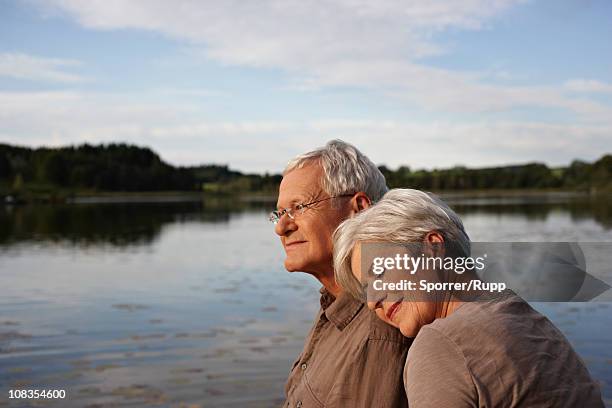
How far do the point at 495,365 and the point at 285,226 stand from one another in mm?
1736

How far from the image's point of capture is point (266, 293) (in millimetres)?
15539

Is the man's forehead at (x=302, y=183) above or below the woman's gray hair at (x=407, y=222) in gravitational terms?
above

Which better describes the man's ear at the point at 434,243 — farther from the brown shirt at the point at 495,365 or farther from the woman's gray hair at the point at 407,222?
the brown shirt at the point at 495,365

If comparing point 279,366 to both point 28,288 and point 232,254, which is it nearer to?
point 28,288

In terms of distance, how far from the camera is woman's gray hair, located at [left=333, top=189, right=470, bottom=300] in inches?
76.6

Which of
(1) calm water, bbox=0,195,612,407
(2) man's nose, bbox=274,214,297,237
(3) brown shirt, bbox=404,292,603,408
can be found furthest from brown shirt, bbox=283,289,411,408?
(1) calm water, bbox=0,195,612,407

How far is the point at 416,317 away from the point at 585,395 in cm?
52

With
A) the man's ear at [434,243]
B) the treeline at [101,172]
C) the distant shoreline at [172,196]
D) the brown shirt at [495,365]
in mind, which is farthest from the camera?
the treeline at [101,172]

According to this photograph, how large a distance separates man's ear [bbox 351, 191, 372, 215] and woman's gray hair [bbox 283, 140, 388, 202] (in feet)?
0.06

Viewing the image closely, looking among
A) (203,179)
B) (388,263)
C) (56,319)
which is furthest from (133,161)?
(388,263)

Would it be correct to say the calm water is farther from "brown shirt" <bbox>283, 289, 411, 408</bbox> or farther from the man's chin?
"brown shirt" <bbox>283, 289, 411, 408</bbox>

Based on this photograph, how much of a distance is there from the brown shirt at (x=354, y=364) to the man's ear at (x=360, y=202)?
50cm

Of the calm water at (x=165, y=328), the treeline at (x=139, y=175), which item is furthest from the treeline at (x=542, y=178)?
the calm water at (x=165, y=328)

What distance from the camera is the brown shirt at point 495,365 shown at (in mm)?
1548
